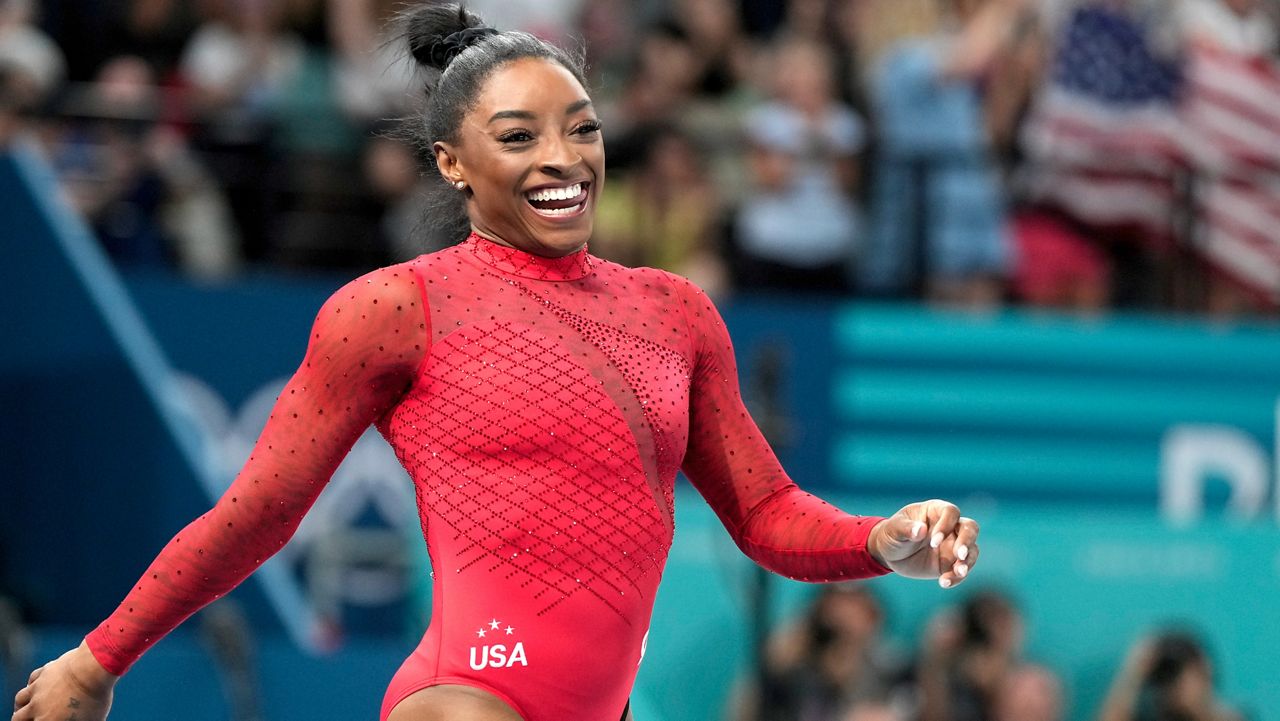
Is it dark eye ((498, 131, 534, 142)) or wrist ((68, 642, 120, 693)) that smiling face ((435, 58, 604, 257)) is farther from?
wrist ((68, 642, 120, 693))

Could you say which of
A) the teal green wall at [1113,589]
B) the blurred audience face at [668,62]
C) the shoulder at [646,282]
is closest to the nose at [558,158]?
the shoulder at [646,282]

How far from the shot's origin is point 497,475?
2621mm

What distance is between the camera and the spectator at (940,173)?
7609 mm

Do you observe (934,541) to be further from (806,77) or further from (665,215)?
(806,77)

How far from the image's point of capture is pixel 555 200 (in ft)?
9.05

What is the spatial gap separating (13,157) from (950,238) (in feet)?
12.9

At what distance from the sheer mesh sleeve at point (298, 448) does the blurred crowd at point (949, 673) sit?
3.99 meters

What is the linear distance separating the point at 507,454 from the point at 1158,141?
6022 mm

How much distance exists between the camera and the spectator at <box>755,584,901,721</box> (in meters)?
6.53

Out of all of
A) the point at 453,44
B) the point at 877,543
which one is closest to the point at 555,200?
the point at 453,44

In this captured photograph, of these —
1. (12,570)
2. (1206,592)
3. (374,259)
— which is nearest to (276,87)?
(374,259)

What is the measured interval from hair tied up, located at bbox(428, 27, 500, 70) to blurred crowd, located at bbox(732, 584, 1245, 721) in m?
3.95

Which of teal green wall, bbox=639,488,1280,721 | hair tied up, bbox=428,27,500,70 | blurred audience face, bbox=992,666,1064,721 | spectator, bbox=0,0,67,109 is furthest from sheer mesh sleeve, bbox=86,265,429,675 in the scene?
spectator, bbox=0,0,67,109

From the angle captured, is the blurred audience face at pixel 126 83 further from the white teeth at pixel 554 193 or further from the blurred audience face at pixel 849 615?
the white teeth at pixel 554 193
